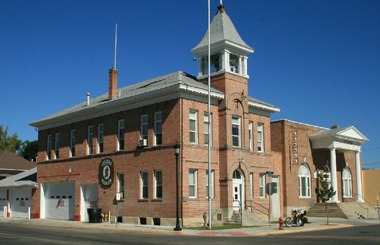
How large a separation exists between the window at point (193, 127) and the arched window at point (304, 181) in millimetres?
14509

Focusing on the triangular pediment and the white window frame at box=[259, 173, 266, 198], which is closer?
the white window frame at box=[259, 173, 266, 198]

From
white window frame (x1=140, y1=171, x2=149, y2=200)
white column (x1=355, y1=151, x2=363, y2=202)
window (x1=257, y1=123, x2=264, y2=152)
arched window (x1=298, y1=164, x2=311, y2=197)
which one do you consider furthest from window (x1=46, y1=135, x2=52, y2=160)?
white column (x1=355, y1=151, x2=363, y2=202)

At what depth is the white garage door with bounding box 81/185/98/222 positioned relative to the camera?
39094 millimetres

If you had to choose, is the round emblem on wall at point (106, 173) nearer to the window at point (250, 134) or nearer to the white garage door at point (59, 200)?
the white garage door at point (59, 200)

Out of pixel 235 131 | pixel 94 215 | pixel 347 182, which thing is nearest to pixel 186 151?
pixel 235 131

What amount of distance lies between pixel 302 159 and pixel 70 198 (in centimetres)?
2137

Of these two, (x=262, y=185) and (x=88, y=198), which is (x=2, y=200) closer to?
(x=88, y=198)

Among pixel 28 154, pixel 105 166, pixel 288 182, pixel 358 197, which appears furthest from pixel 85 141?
pixel 28 154

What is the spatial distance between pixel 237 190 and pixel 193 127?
5886mm

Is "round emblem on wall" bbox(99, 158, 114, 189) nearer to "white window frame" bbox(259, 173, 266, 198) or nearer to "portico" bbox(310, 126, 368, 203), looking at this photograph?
Answer: "white window frame" bbox(259, 173, 266, 198)

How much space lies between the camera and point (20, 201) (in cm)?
4803

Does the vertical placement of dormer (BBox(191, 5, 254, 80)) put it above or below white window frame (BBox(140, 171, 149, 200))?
above

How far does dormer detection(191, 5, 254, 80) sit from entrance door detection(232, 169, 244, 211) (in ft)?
25.1

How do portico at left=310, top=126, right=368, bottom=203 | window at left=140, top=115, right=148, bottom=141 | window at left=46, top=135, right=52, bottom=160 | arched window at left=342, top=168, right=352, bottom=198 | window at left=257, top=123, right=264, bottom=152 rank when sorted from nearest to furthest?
window at left=140, top=115, right=148, bottom=141 → window at left=257, top=123, right=264, bottom=152 → portico at left=310, top=126, right=368, bottom=203 → window at left=46, top=135, right=52, bottom=160 → arched window at left=342, top=168, right=352, bottom=198
